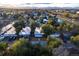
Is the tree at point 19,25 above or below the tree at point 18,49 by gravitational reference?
above

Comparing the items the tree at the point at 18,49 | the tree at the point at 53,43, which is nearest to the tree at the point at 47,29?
the tree at the point at 53,43

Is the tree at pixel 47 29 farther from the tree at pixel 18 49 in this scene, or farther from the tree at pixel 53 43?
the tree at pixel 18 49

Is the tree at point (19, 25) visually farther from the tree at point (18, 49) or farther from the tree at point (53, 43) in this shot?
the tree at point (53, 43)

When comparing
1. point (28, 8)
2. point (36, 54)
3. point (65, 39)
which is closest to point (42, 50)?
point (36, 54)

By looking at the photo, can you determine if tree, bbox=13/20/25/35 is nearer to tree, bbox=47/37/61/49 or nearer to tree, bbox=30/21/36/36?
tree, bbox=30/21/36/36

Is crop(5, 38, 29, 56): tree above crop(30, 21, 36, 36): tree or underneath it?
underneath

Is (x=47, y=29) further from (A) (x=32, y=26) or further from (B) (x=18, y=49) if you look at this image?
(B) (x=18, y=49)

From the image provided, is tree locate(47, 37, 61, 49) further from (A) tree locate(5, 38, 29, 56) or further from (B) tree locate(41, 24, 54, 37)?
(A) tree locate(5, 38, 29, 56)

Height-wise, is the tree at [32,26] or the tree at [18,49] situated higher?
the tree at [32,26]

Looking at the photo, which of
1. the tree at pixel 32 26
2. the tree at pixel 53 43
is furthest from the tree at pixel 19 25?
the tree at pixel 53 43

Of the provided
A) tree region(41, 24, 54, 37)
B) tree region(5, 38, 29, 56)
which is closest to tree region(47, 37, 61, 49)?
tree region(41, 24, 54, 37)

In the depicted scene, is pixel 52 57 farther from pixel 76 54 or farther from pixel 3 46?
pixel 3 46
